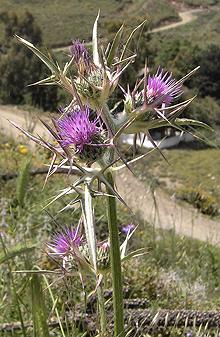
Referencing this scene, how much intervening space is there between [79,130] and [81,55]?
0.22 meters

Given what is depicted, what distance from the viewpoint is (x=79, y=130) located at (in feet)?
4.93

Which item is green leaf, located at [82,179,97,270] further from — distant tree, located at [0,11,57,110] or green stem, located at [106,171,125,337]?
distant tree, located at [0,11,57,110]

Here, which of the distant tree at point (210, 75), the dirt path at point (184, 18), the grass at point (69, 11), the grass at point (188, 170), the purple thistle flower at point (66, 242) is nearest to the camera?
the purple thistle flower at point (66, 242)

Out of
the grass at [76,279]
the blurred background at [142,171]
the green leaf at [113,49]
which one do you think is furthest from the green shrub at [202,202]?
the green leaf at [113,49]

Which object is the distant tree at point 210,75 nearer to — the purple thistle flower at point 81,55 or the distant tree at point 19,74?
the distant tree at point 19,74

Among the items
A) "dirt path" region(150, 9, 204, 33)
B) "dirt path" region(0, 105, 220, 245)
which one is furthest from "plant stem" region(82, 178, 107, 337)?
"dirt path" region(150, 9, 204, 33)

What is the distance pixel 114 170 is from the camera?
1562 millimetres

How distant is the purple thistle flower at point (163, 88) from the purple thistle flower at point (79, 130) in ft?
0.57

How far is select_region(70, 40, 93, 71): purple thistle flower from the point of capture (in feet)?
5.23

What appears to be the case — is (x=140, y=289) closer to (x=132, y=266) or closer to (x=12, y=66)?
(x=132, y=266)

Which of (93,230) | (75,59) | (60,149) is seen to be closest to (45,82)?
(75,59)

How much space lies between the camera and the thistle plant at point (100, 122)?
147cm

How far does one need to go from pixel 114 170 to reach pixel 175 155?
34.1 metres

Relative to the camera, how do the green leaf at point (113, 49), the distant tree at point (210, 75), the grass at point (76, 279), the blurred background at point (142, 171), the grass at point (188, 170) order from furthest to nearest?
the distant tree at point (210, 75)
the grass at point (188, 170)
the blurred background at point (142, 171)
the grass at point (76, 279)
the green leaf at point (113, 49)
